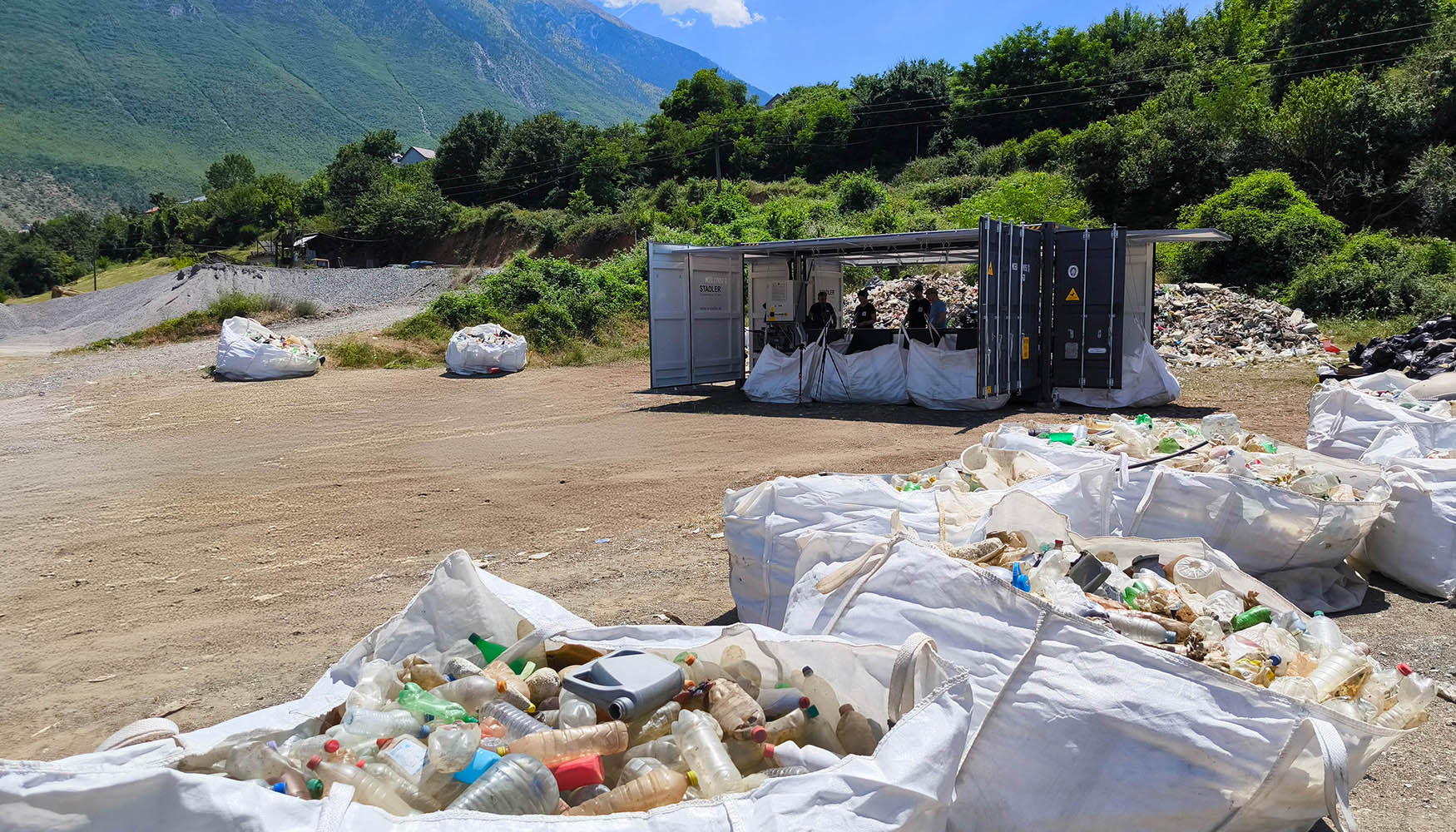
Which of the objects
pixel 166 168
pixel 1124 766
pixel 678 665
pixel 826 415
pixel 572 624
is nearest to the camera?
pixel 1124 766

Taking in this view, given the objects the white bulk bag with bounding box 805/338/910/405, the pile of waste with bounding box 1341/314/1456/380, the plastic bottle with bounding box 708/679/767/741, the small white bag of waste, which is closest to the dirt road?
the white bulk bag with bounding box 805/338/910/405

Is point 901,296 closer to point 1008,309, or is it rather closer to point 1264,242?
point 1264,242

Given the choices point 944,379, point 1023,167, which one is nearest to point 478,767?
point 944,379

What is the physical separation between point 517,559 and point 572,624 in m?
2.96

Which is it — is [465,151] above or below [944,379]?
above

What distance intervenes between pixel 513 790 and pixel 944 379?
36.6 ft

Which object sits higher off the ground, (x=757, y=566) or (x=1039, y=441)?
(x=1039, y=441)

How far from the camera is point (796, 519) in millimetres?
4004

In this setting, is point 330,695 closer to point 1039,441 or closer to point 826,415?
point 1039,441

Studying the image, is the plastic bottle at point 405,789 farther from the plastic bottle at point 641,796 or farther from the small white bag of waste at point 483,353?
the small white bag of waste at point 483,353

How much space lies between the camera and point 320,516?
7152 mm

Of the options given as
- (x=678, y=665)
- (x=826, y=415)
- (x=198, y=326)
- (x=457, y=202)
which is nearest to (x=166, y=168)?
(x=457, y=202)

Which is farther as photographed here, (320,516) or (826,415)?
(826,415)

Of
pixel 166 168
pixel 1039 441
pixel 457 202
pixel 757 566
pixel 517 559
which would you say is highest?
pixel 166 168
